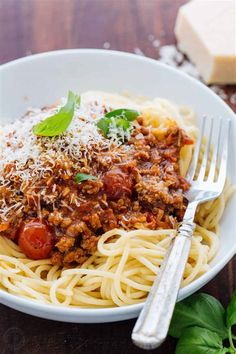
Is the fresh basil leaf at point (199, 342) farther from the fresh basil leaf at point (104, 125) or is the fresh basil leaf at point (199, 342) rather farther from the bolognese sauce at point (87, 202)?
the fresh basil leaf at point (104, 125)

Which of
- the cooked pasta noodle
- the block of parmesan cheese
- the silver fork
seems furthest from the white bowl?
the cooked pasta noodle

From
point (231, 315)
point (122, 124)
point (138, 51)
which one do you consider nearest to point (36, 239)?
point (122, 124)

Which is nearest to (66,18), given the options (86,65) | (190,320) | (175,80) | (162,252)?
(86,65)

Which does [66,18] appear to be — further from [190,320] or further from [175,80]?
[190,320]

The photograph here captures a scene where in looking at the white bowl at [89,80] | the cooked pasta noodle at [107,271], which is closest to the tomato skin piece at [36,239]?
the cooked pasta noodle at [107,271]

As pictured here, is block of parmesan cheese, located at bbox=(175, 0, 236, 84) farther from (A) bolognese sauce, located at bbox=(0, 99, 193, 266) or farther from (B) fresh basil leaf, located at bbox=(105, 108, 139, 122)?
(A) bolognese sauce, located at bbox=(0, 99, 193, 266)

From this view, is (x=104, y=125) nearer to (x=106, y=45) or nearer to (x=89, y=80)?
(x=89, y=80)
